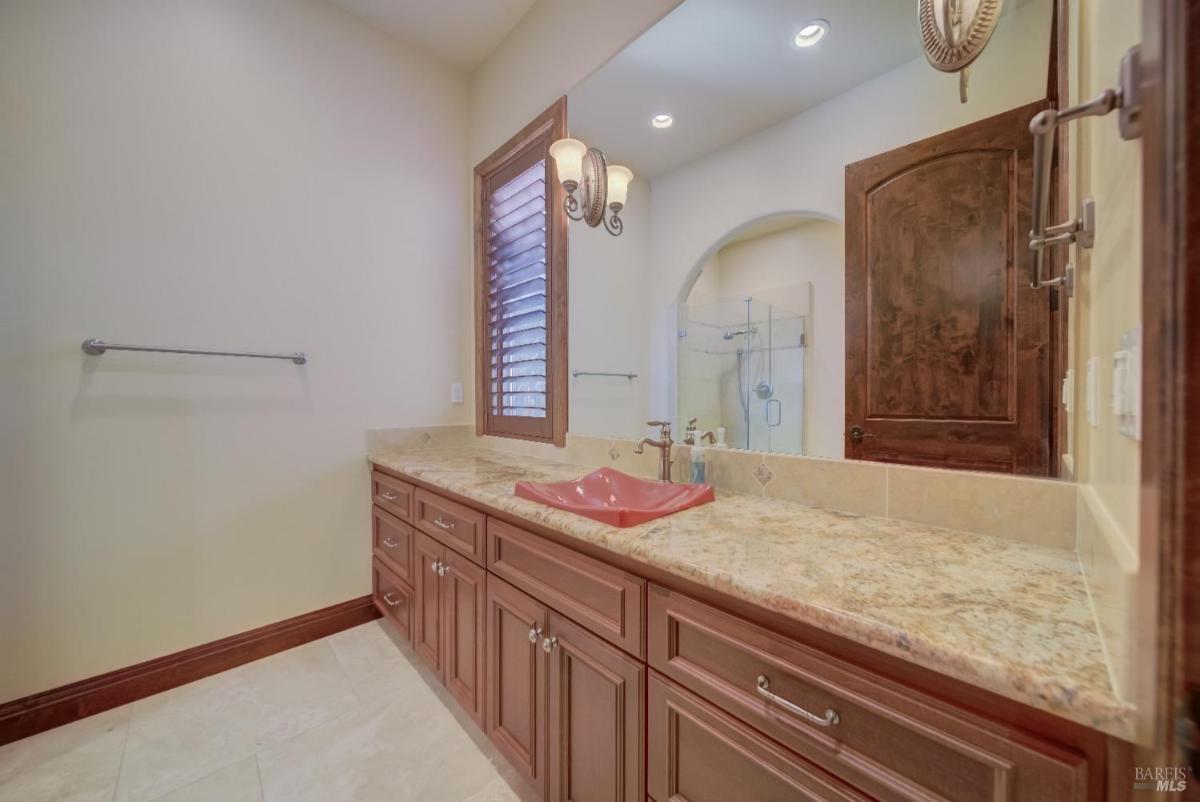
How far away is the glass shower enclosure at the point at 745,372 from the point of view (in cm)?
126

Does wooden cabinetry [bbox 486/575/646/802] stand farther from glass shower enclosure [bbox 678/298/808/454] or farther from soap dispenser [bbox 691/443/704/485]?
glass shower enclosure [bbox 678/298/808/454]

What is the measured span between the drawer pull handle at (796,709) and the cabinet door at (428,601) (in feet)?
3.92

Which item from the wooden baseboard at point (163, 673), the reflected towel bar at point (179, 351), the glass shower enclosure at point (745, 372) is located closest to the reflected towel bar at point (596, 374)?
the glass shower enclosure at point (745, 372)

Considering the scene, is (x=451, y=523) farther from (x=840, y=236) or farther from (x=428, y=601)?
(x=840, y=236)

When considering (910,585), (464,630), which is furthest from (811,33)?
(464,630)

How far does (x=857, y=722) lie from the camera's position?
0.61 metres

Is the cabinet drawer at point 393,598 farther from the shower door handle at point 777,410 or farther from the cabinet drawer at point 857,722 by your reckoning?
the shower door handle at point 777,410

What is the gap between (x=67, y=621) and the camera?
1.56m

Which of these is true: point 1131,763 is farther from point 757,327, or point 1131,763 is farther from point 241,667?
point 241,667

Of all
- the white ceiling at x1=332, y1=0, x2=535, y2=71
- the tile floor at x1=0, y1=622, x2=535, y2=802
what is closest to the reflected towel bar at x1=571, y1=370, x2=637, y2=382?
the tile floor at x1=0, y1=622, x2=535, y2=802

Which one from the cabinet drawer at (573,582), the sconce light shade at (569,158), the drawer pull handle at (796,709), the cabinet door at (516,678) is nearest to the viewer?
the drawer pull handle at (796,709)

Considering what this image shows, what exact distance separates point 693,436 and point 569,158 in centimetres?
118

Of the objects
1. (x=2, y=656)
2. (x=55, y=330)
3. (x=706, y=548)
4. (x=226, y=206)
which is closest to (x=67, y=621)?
(x=2, y=656)

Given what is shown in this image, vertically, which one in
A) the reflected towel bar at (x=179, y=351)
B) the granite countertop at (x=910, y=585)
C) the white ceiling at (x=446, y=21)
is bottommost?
the granite countertop at (x=910, y=585)
